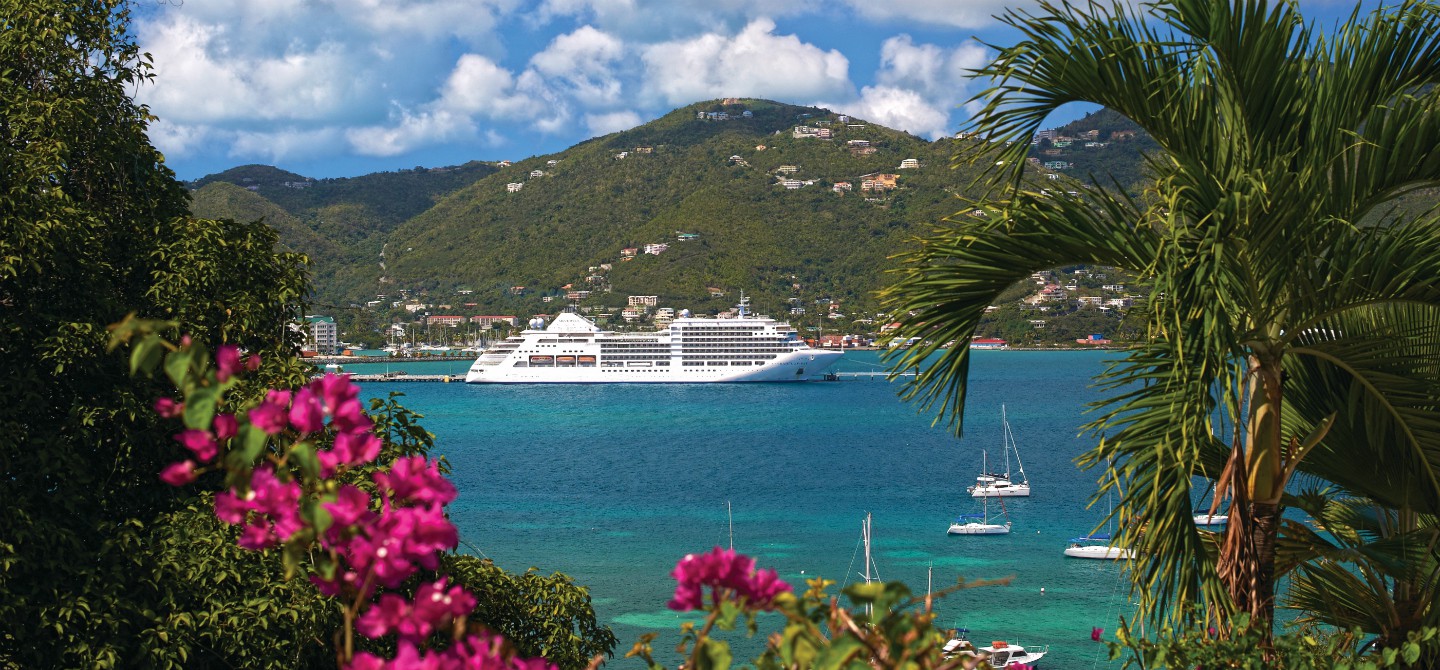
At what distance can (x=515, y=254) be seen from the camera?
13862cm

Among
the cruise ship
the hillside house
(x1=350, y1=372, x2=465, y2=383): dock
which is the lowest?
(x1=350, y1=372, x2=465, y2=383): dock

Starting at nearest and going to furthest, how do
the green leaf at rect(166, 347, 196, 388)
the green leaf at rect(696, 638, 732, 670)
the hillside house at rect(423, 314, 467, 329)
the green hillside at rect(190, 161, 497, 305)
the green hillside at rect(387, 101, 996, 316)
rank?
1. the green leaf at rect(166, 347, 196, 388)
2. the green leaf at rect(696, 638, 732, 670)
3. the green hillside at rect(387, 101, 996, 316)
4. the hillside house at rect(423, 314, 467, 329)
5. the green hillside at rect(190, 161, 497, 305)

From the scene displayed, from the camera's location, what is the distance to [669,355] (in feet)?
232

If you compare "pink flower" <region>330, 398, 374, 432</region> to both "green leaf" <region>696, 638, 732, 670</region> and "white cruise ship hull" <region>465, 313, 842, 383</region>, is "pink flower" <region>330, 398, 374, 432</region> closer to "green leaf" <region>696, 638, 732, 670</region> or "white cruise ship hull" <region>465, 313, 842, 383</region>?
"green leaf" <region>696, 638, 732, 670</region>

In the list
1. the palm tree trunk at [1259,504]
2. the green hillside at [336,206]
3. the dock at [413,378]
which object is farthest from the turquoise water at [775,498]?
the green hillside at [336,206]

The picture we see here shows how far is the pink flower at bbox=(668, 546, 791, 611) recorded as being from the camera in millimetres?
1466

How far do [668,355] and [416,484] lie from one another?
69.5 meters

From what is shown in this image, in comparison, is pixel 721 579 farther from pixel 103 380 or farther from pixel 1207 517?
pixel 1207 517

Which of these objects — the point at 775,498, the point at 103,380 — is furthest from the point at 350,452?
the point at 775,498

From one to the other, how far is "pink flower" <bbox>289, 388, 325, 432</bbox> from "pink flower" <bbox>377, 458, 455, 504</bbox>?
0.10 metres

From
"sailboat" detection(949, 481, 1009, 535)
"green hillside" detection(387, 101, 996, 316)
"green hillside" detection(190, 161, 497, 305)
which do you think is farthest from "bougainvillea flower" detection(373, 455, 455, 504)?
"green hillside" detection(190, 161, 497, 305)

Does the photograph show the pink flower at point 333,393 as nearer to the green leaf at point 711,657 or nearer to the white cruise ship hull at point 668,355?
the green leaf at point 711,657

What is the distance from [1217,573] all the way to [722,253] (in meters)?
119

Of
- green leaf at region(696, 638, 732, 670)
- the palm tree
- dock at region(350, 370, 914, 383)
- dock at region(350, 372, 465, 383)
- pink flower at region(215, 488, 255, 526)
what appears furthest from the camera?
dock at region(350, 372, 465, 383)
